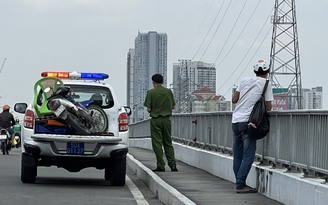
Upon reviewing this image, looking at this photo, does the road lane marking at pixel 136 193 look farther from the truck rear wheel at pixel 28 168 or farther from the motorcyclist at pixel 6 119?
the motorcyclist at pixel 6 119

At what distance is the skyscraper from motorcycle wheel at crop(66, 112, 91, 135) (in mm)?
36830

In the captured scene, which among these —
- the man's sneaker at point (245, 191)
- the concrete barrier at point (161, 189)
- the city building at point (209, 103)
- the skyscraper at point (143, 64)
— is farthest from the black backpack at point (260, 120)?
the skyscraper at point (143, 64)

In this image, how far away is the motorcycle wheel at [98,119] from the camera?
14.3 meters

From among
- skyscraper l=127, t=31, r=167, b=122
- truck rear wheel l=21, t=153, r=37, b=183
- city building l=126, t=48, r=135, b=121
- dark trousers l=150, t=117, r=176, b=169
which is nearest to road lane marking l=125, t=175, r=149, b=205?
dark trousers l=150, t=117, r=176, b=169

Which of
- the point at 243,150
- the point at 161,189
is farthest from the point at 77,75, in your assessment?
the point at 243,150

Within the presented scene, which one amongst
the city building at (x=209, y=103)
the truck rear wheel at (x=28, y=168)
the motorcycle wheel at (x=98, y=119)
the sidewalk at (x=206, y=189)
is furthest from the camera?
the city building at (x=209, y=103)

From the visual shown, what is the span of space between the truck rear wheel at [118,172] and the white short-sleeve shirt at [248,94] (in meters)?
3.29

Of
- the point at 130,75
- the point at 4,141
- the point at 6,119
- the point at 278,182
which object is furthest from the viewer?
the point at 130,75

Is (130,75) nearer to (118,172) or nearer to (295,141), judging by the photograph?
(118,172)

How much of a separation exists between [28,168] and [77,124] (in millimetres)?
1433

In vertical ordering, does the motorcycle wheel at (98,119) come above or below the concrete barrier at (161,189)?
above

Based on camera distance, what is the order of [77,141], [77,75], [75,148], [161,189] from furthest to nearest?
1. [77,75]
2. [75,148]
3. [77,141]
4. [161,189]

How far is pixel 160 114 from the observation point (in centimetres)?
1664

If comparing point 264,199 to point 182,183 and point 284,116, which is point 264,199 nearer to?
point 284,116
